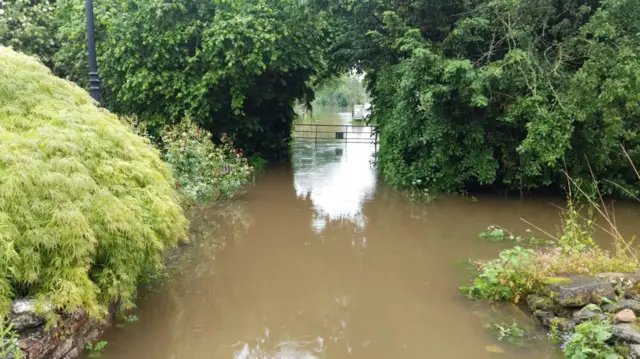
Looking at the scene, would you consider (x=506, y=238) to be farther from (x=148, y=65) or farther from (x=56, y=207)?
(x=148, y=65)

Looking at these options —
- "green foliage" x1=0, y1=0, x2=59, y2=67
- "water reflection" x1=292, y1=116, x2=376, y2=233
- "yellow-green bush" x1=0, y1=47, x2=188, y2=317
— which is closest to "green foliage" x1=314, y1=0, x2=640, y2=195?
"water reflection" x1=292, y1=116, x2=376, y2=233

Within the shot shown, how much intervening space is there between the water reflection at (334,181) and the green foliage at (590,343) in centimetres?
452

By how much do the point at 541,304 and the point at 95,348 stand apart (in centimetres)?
426

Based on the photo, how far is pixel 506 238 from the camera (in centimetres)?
753

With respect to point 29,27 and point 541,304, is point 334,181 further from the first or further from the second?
point 29,27

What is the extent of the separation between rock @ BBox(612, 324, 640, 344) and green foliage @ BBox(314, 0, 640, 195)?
476 cm

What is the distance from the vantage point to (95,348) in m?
4.10

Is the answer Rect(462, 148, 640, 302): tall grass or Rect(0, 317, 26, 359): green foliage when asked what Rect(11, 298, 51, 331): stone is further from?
Rect(462, 148, 640, 302): tall grass

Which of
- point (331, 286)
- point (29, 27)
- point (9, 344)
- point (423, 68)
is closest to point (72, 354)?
point (9, 344)

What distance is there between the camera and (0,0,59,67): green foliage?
495 inches

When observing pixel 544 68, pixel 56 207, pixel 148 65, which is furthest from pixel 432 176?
pixel 56 207

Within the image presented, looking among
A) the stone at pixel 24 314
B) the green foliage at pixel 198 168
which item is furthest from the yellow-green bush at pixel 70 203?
the green foliage at pixel 198 168

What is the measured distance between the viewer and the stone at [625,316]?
414 cm

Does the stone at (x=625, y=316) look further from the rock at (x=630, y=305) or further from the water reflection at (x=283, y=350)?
the water reflection at (x=283, y=350)
